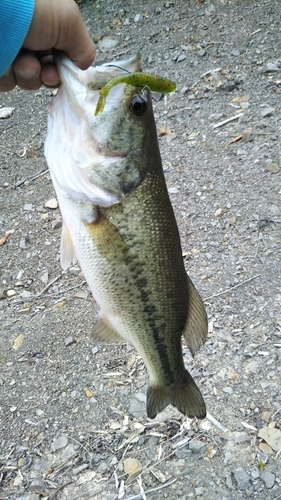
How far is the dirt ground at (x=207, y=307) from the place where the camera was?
235 cm

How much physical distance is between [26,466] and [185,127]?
2.74m

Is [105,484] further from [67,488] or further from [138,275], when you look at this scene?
[138,275]

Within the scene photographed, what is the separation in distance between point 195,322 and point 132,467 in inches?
36.3

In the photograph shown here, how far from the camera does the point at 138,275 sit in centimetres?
166

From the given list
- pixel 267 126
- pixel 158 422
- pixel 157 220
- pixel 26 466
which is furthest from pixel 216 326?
pixel 267 126

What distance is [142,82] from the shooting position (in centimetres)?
141

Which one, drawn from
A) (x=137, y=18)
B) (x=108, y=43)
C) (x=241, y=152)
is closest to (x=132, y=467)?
(x=241, y=152)

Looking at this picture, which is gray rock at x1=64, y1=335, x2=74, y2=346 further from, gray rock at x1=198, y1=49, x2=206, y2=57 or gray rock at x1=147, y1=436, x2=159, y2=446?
gray rock at x1=198, y1=49, x2=206, y2=57

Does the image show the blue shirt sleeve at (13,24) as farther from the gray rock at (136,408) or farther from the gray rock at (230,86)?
the gray rock at (230,86)

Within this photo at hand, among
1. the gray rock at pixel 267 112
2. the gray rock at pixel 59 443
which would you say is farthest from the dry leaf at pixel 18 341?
the gray rock at pixel 267 112

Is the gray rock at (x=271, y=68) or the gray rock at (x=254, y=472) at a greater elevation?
the gray rock at (x=254, y=472)

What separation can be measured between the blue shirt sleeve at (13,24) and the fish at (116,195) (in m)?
0.15

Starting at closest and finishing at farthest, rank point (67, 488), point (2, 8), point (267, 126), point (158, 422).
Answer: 1. point (2, 8)
2. point (67, 488)
3. point (158, 422)
4. point (267, 126)

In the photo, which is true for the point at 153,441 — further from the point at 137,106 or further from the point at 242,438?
the point at 137,106
